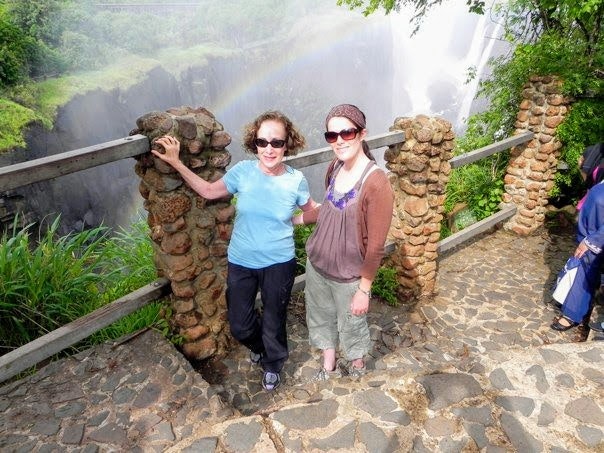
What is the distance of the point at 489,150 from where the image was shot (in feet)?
15.4

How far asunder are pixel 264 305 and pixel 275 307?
71mm

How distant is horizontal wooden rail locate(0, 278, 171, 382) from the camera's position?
227 cm

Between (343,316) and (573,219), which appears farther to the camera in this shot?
(573,219)

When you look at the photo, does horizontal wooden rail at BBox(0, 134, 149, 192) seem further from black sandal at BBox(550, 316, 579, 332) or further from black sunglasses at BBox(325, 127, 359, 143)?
black sandal at BBox(550, 316, 579, 332)

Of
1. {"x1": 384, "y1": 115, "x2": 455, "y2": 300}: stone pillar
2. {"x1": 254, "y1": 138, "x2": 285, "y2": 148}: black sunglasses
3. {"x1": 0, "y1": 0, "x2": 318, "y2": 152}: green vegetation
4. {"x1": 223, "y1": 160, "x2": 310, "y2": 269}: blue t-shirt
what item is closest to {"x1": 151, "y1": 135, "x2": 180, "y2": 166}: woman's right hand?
{"x1": 223, "y1": 160, "x2": 310, "y2": 269}: blue t-shirt

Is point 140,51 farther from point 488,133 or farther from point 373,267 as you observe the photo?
point 373,267

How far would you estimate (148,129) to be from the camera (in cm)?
246

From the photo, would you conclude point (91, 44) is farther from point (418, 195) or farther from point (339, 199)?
point (339, 199)

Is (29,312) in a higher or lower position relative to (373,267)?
lower

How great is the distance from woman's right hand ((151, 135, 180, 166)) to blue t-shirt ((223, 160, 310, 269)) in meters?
0.30

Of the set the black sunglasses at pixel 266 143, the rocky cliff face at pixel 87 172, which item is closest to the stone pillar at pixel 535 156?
the black sunglasses at pixel 266 143

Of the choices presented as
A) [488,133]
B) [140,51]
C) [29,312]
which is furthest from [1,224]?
[140,51]

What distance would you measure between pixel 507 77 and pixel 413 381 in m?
5.44

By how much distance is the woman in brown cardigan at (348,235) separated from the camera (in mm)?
2115
